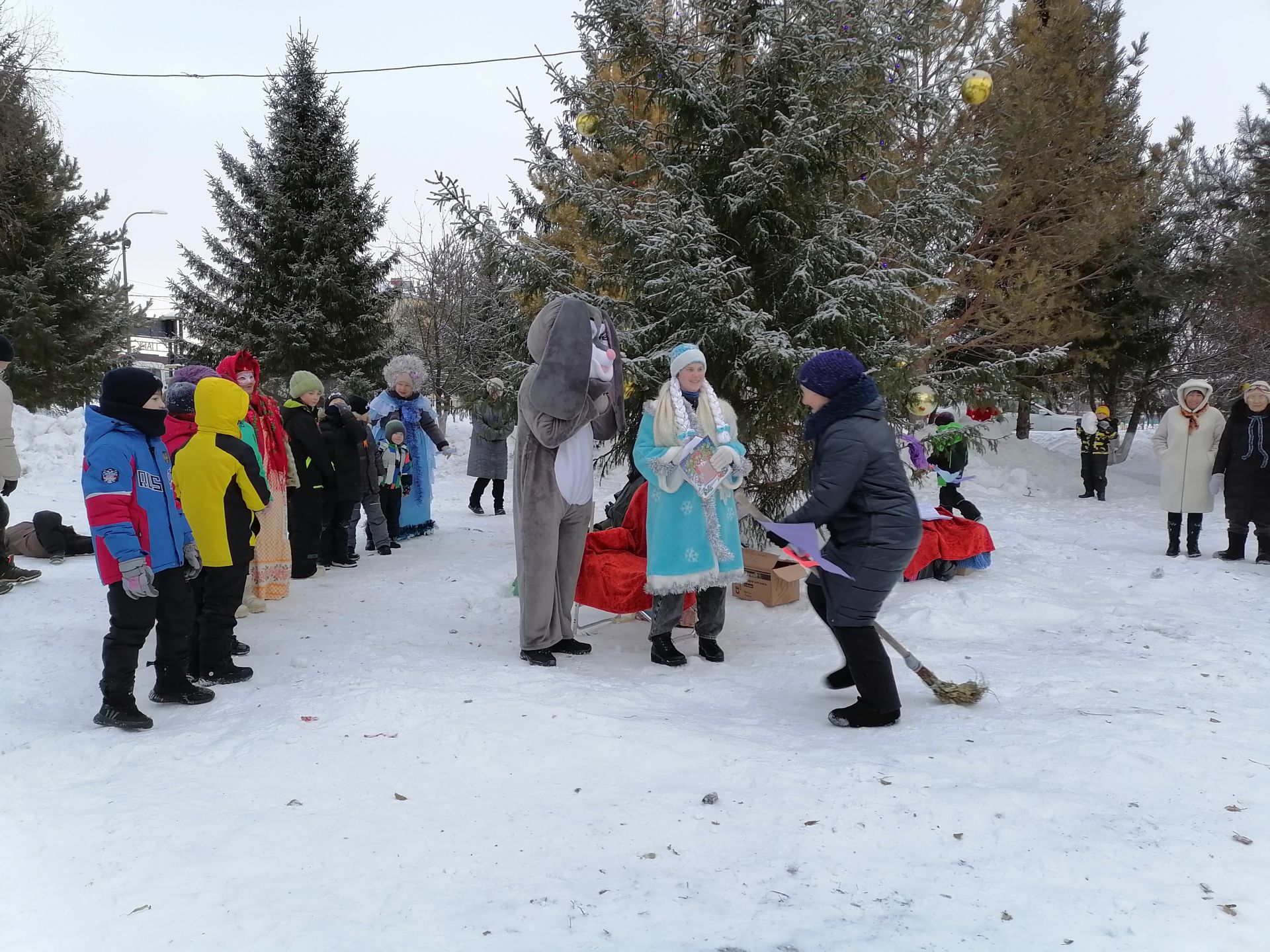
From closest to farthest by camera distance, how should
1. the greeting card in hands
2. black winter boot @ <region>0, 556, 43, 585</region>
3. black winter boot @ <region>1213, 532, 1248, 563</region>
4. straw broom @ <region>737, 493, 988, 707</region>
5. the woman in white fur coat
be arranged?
straw broom @ <region>737, 493, 988, 707</region>, the greeting card in hands, black winter boot @ <region>0, 556, 43, 585</region>, black winter boot @ <region>1213, 532, 1248, 563</region>, the woman in white fur coat

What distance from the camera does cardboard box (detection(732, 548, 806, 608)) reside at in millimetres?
6992

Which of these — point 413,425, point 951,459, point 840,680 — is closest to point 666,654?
point 840,680

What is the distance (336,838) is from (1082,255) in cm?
1666

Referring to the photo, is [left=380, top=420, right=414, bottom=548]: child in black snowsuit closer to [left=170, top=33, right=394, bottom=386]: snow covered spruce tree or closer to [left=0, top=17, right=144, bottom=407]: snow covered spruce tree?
[left=170, top=33, right=394, bottom=386]: snow covered spruce tree

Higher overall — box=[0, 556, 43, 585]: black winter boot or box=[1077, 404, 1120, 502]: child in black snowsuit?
box=[1077, 404, 1120, 502]: child in black snowsuit

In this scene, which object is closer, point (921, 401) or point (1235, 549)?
point (921, 401)

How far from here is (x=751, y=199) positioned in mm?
6891

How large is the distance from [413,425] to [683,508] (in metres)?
5.64

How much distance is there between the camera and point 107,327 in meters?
18.7

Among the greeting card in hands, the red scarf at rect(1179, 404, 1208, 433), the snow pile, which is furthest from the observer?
the snow pile

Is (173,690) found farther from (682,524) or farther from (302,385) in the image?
(302,385)

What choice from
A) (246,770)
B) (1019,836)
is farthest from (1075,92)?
(246,770)

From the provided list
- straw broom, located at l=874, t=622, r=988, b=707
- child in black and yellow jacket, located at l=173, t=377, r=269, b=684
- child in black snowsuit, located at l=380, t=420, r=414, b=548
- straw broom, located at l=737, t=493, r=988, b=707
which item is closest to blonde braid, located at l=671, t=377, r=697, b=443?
straw broom, located at l=737, t=493, r=988, b=707

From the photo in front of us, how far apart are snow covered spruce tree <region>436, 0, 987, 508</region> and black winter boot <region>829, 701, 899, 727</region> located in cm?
301
